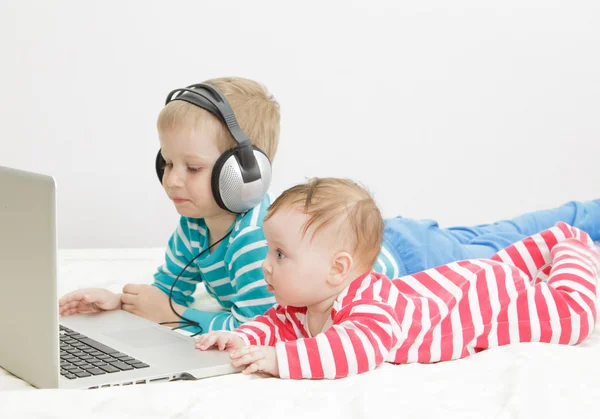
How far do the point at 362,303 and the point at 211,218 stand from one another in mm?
509

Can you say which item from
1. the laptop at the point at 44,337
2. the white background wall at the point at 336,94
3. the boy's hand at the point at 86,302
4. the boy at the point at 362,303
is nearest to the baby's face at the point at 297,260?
the boy at the point at 362,303

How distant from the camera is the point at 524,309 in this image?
121cm

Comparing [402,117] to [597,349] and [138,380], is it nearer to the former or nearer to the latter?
[597,349]

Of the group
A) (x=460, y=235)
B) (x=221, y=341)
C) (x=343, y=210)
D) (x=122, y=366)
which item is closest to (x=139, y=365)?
(x=122, y=366)

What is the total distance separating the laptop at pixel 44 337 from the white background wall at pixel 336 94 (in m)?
1.49

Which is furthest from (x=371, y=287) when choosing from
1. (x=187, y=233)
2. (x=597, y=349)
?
(x=187, y=233)

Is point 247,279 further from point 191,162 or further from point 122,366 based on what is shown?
point 122,366

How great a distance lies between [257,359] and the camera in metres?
1.06

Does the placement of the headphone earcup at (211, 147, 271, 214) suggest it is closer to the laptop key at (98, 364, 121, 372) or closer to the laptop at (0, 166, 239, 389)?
the laptop at (0, 166, 239, 389)

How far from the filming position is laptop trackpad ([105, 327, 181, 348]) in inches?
46.6

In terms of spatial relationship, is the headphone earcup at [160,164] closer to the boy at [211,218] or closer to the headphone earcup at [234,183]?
the boy at [211,218]

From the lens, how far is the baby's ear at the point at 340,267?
1.12 metres

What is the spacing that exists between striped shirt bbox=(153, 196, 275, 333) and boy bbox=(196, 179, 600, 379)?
0.52 feet

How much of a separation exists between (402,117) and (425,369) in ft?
5.95
